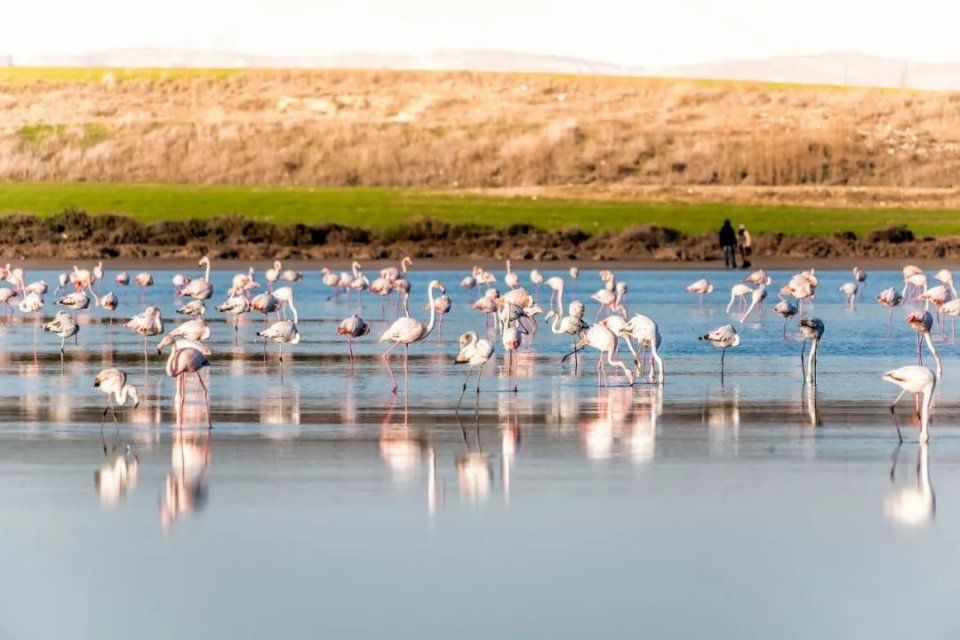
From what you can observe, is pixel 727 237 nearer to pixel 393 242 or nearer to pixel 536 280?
pixel 393 242

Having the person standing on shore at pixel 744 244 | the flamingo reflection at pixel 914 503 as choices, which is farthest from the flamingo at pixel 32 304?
the person standing on shore at pixel 744 244

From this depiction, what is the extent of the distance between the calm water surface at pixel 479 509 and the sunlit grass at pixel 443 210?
4510 centimetres

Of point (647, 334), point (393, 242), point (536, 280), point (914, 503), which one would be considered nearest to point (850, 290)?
point (536, 280)

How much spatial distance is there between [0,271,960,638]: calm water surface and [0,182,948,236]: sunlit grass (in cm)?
4510

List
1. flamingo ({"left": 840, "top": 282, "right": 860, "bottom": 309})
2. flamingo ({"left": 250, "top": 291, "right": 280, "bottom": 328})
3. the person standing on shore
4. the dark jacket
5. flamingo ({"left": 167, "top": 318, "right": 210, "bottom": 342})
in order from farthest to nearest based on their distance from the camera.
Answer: the person standing on shore → the dark jacket → flamingo ({"left": 840, "top": 282, "right": 860, "bottom": 309}) → flamingo ({"left": 250, "top": 291, "right": 280, "bottom": 328}) → flamingo ({"left": 167, "top": 318, "right": 210, "bottom": 342})

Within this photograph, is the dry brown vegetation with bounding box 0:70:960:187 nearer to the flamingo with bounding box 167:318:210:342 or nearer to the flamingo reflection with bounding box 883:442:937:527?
the flamingo with bounding box 167:318:210:342

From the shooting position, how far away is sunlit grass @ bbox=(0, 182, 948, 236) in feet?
217

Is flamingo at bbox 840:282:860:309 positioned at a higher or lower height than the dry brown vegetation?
lower

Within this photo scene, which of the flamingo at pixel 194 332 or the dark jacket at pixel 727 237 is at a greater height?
the dark jacket at pixel 727 237

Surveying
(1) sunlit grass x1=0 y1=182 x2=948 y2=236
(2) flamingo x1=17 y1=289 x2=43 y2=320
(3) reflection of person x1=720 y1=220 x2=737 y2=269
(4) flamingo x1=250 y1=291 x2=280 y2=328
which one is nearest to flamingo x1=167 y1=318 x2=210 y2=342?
(4) flamingo x1=250 y1=291 x2=280 y2=328

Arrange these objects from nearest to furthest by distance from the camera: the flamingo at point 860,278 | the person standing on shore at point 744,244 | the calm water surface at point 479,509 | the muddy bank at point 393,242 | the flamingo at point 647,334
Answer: the calm water surface at point 479,509 < the flamingo at point 647,334 < the flamingo at point 860,278 < the person standing on shore at point 744,244 < the muddy bank at point 393,242

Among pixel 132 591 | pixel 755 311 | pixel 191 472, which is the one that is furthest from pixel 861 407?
pixel 755 311

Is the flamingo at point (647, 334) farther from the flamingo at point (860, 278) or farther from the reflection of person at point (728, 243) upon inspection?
the reflection of person at point (728, 243)

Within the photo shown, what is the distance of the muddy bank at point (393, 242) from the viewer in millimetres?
58312
